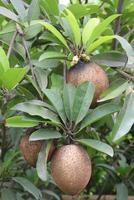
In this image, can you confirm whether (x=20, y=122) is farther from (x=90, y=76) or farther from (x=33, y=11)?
(x=33, y=11)

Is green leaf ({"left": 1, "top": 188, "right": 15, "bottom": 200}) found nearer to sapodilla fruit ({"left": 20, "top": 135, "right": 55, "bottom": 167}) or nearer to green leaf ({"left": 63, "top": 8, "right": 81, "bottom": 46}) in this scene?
sapodilla fruit ({"left": 20, "top": 135, "right": 55, "bottom": 167})

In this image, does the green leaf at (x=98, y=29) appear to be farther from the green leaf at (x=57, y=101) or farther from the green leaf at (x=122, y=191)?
the green leaf at (x=122, y=191)

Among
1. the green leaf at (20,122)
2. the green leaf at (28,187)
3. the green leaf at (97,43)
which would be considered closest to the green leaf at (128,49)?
the green leaf at (97,43)

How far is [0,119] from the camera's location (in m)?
1.08

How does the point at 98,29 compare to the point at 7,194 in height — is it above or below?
above

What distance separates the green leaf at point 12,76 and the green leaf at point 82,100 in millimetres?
118

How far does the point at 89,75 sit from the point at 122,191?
0.80 metres

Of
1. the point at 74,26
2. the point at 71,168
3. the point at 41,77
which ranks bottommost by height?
the point at 71,168

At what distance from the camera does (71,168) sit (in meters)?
0.90

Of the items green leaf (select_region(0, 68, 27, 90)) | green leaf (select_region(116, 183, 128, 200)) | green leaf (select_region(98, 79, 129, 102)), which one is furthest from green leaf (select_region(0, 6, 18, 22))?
green leaf (select_region(116, 183, 128, 200))

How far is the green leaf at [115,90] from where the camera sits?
0.96 metres

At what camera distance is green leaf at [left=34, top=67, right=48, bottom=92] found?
1.02 meters

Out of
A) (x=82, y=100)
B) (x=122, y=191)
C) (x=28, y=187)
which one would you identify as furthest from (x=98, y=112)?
(x=122, y=191)

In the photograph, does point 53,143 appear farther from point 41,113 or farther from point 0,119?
point 0,119
